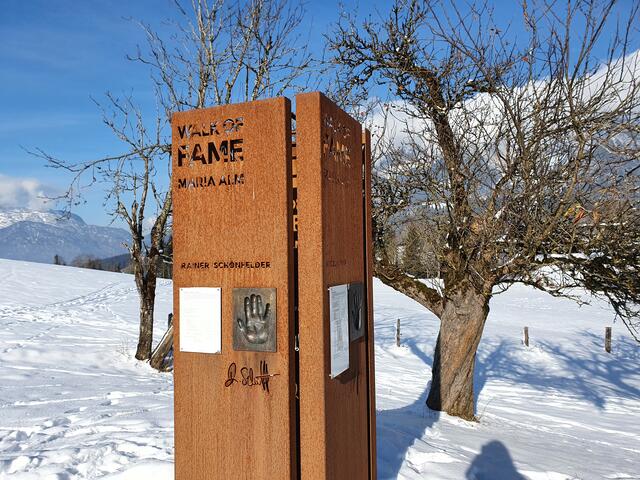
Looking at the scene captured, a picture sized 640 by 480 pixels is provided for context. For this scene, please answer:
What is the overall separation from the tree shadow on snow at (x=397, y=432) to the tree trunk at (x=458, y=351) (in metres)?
0.33

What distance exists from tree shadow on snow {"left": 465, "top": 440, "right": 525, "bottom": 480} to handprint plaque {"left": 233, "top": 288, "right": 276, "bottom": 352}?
2694 millimetres

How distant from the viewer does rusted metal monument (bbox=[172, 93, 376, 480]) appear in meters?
3.30

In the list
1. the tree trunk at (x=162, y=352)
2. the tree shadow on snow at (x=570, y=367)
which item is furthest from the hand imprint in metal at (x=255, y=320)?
the tree shadow on snow at (x=570, y=367)

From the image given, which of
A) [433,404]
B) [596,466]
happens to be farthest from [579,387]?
[596,466]

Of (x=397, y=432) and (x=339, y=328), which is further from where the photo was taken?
(x=397, y=432)

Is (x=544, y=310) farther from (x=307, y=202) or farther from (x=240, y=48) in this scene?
(x=307, y=202)

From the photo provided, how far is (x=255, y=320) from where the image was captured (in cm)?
336

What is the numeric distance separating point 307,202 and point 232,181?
1.69 ft

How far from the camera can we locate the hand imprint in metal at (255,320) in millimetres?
3334

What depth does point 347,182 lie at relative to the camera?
12.8ft
